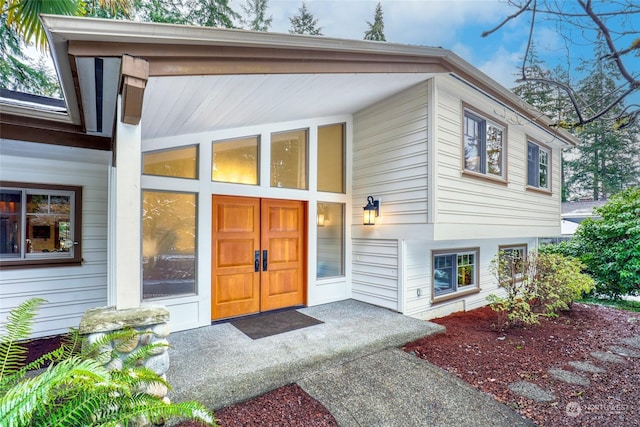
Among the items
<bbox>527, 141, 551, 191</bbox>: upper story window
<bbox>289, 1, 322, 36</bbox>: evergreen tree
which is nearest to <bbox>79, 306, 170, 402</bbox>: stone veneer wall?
<bbox>527, 141, 551, 191</bbox>: upper story window

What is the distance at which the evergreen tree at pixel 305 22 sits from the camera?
14320 mm

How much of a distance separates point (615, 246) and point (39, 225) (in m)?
11.5

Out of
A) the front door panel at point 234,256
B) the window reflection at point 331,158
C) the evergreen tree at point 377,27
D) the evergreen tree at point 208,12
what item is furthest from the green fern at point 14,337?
the evergreen tree at point 377,27

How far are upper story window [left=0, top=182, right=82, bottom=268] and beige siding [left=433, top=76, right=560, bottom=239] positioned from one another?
522 centimetres

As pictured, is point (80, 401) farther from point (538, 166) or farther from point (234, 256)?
point (538, 166)

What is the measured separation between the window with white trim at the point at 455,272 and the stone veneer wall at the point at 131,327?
4.39m

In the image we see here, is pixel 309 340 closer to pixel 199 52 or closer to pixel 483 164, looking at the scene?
pixel 199 52

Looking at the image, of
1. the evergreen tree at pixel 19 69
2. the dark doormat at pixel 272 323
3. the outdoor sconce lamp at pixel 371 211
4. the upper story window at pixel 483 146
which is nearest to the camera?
the dark doormat at pixel 272 323

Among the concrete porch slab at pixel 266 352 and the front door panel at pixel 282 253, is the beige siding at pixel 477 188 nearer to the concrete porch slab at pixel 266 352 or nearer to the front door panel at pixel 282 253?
the concrete porch slab at pixel 266 352

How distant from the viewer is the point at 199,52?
8.46ft

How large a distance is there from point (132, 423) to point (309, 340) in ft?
6.36

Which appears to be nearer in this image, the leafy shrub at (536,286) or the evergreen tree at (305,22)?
the leafy shrub at (536,286)

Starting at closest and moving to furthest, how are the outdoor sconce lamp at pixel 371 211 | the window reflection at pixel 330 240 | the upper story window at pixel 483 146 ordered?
1. the outdoor sconce lamp at pixel 371 211
2. the upper story window at pixel 483 146
3. the window reflection at pixel 330 240

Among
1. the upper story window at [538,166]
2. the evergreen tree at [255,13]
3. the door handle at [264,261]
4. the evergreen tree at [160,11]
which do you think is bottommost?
the door handle at [264,261]
